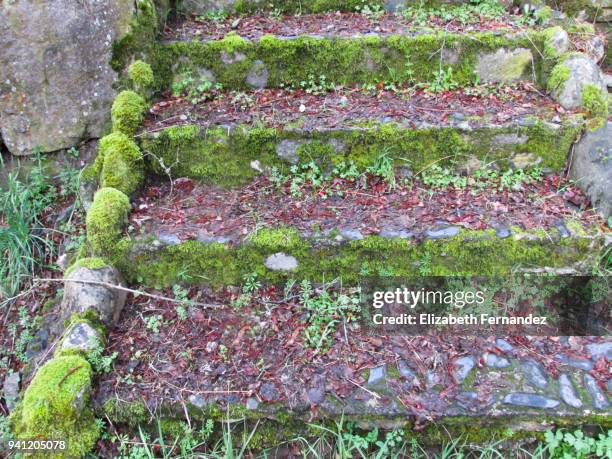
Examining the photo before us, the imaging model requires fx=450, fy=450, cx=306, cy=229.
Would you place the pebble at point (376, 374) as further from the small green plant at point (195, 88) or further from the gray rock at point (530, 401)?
the small green plant at point (195, 88)

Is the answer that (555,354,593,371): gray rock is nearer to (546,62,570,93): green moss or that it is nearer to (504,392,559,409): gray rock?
(504,392,559,409): gray rock

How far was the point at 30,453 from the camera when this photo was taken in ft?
6.95

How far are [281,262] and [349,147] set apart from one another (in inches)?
38.1

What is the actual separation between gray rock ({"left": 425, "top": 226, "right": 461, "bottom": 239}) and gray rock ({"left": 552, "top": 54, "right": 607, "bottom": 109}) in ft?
4.69

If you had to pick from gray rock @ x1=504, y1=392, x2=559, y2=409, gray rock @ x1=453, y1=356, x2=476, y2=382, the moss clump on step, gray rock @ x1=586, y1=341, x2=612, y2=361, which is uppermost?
the moss clump on step

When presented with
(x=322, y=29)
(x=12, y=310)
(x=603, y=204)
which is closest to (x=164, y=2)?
(x=322, y=29)

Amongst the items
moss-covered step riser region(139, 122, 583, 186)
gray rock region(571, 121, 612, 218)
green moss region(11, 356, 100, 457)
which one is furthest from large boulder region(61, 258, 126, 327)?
gray rock region(571, 121, 612, 218)

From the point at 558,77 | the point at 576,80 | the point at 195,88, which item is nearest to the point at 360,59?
the point at 195,88

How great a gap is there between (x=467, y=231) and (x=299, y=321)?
3.74 ft

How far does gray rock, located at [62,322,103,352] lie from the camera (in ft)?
7.91

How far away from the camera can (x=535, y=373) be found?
7.70 feet

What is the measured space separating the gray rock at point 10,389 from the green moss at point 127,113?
1749 millimetres

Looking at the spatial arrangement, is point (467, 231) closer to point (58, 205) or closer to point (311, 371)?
point (311, 371)

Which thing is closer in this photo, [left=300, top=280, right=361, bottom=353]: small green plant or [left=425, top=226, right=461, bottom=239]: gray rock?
[left=300, top=280, right=361, bottom=353]: small green plant
